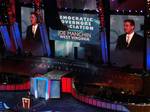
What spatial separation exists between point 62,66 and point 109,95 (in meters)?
4.92

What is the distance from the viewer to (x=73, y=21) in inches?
1038

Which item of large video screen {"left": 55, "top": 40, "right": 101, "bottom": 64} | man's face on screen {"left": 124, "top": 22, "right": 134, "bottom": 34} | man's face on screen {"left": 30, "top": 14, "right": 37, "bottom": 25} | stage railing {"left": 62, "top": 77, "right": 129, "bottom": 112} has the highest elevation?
man's face on screen {"left": 30, "top": 14, "right": 37, "bottom": 25}

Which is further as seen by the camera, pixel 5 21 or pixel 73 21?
pixel 5 21

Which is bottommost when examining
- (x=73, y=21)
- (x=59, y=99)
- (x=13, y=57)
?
(x=59, y=99)

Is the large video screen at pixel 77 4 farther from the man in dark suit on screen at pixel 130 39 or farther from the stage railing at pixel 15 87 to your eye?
the stage railing at pixel 15 87

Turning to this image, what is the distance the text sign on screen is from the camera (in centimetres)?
2592

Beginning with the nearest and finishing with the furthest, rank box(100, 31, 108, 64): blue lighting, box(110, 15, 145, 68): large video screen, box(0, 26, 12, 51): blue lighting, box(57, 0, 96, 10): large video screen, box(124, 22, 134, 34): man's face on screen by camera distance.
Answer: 1. box(110, 15, 145, 68): large video screen
2. box(124, 22, 134, 34): man's face on screen
3. box(100, 31, 108, 64): blue lighting
4. box(57, 0, 96, 10): large video screen
5. box(0, 26, 12, 51): blue lighting

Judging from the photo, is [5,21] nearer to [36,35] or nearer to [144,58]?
[36,35]

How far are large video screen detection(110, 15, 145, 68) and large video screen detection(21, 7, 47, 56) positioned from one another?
4905 millimetres

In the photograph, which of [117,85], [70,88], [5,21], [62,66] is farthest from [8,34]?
[117,85]

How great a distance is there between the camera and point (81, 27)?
26328 millimetres

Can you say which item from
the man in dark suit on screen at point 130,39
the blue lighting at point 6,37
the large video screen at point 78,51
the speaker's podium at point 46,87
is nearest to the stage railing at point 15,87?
the speaker's podium at point 46,87

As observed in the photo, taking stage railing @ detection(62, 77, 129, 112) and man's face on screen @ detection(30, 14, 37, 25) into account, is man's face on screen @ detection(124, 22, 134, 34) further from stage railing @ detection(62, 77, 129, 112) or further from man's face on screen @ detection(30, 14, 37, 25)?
man's face on screen @ detection(30, 14, 37, 25)

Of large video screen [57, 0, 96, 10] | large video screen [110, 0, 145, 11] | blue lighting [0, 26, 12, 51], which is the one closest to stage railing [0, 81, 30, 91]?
blue lighting [0, 26, 12, 51]
